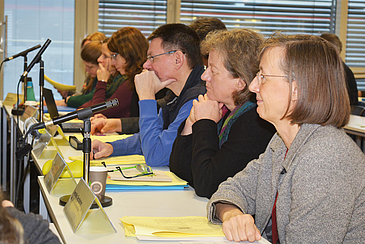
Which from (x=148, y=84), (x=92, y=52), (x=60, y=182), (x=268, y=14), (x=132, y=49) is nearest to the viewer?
(x=60, y=182)

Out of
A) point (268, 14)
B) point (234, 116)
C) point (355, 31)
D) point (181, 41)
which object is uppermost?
point (268, 14)

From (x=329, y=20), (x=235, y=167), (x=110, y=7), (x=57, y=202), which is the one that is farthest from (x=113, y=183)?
(x=329, y=20)

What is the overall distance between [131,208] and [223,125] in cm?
52

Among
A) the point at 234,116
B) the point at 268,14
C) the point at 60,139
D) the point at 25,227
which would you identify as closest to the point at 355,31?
the point at 268,14

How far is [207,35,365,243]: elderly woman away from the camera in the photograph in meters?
0.94

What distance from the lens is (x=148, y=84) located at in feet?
6.46

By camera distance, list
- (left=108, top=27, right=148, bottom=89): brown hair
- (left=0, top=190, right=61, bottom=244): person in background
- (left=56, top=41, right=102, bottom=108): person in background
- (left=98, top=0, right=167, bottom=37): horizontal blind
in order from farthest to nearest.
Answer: (left=98, top=0, right=167, bottom=37): horizontal blind
(left=56, top=41, right=102, bottom=108): person in background
(left=108, top=27, right=148, bottom=89): brown hair
(left=0, top=190, right=61, bottom=244): person in background

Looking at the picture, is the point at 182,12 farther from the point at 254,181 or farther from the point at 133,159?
the point at 254,181

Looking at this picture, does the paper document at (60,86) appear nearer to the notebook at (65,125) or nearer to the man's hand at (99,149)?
the notebook at (65,125)

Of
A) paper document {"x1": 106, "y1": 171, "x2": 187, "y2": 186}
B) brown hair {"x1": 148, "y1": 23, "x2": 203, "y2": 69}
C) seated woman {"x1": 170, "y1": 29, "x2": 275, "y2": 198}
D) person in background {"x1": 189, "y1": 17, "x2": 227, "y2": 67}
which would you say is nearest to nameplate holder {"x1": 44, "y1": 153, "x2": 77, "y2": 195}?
paper document {"x1": 106, "y1": 171, "x2": 187, "y2": 186}

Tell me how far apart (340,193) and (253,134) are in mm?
481

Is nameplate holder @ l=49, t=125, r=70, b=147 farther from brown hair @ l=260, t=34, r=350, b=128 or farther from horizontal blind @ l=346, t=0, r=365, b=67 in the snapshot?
horizontal blind @ l=346, t=0, r=365, b=67

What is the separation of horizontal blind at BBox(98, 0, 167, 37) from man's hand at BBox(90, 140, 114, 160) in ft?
11.4

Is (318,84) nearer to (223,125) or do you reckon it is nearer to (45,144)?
(223,125)
